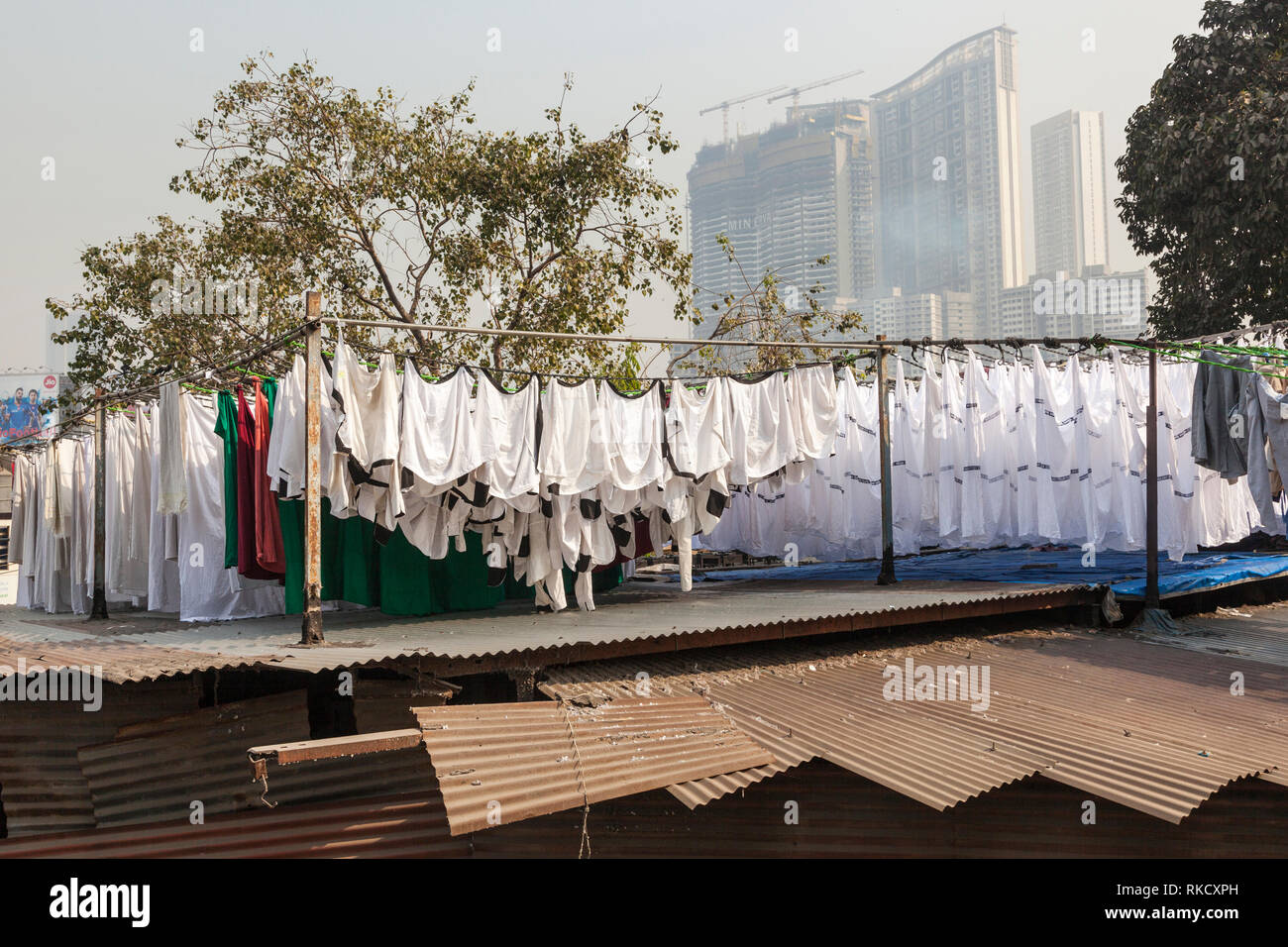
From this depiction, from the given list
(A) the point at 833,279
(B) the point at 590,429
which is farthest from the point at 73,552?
(A) the point at 833,279

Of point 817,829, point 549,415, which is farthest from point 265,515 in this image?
point 817,829

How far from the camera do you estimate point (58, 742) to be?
622 cm

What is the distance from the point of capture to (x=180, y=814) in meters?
5.74

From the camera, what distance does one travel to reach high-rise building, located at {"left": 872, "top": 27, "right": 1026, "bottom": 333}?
61250 mm

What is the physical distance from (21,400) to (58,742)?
36.0 meters

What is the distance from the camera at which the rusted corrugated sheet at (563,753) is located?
A: 168 inches

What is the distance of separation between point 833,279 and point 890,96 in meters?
21.0

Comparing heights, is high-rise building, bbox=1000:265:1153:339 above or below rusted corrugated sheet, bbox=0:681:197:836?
above

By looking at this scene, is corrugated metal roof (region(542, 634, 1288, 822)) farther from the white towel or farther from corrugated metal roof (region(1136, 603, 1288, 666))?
the white towel

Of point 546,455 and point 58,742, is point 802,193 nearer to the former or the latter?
point 546,455

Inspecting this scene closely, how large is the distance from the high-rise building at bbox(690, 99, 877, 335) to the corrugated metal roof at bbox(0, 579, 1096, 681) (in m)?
30.9

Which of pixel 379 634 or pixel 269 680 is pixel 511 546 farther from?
pixel 269 680

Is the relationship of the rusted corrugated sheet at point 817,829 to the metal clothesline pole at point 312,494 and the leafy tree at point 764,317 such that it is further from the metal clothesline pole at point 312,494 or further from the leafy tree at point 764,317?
the leafy tree at point 764,317

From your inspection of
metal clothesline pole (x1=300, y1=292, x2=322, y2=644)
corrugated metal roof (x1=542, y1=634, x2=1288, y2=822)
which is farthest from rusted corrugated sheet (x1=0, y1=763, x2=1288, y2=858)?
metal clothesline pole (x1=300, y1=292, x2=322, y2=644)
